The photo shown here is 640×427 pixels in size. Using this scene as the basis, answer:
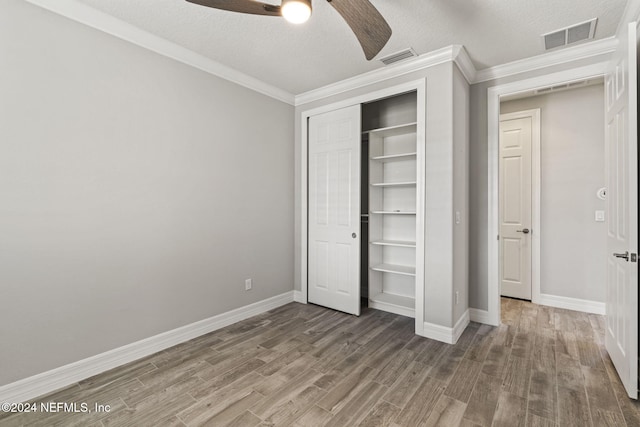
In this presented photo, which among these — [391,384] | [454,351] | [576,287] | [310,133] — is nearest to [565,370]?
[454,351]

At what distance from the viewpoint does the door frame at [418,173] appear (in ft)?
9.60

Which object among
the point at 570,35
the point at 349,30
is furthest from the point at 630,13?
the point at 349,30

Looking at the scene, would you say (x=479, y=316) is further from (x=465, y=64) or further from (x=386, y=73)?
(x=386, y=73)

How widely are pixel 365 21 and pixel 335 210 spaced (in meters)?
2.22

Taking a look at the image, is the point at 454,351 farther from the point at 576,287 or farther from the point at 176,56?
the point at 176,56

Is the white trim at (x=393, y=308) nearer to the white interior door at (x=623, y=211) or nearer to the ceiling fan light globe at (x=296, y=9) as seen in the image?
the white interior door at (x=623, y=211)

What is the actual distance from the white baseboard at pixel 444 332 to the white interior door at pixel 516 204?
156cm

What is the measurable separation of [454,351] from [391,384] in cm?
80

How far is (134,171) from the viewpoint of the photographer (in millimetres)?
2471

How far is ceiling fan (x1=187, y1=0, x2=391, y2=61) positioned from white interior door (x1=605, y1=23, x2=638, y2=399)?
5.20 feet

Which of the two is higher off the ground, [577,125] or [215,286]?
[577,125]

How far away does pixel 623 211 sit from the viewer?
200 cm

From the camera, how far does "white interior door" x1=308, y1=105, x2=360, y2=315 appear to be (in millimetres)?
3469
